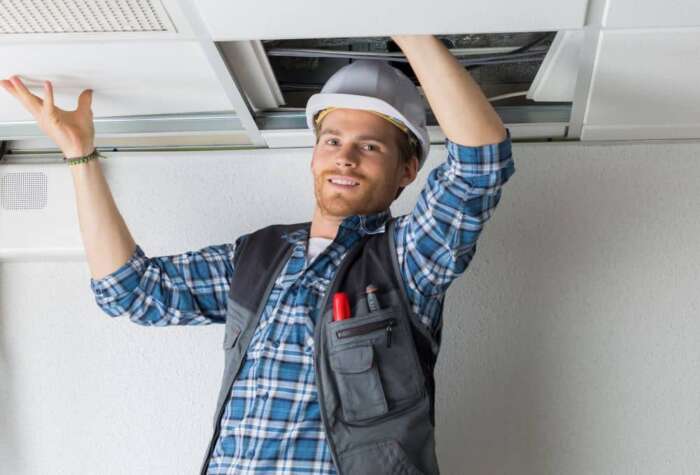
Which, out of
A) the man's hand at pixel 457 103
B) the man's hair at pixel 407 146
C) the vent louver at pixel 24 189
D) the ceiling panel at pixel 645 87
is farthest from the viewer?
the vent louver at pixel 24 189

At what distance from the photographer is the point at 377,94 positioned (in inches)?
69.9

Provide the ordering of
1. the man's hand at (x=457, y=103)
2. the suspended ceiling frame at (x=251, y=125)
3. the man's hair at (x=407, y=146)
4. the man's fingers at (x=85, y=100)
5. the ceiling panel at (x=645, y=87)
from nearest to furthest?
the man's hand at (x=457, y=103)
the ceiling panel at (x=645, y=87)
the man's hair at (x=407, y=146)
the man's fingers at (x=85, y=100)
the suspended ceiling frame at (x=251, y=125)

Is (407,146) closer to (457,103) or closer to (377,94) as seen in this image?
(377,94)

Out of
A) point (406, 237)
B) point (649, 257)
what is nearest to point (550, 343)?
point (649, 257)

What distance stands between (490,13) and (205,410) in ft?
3.90

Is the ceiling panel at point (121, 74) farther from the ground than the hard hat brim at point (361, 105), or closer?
farther from the ground

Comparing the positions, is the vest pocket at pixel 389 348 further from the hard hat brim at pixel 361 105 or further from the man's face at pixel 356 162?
the hard hat brim at pixel 361 105

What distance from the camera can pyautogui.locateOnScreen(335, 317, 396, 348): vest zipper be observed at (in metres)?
1.64

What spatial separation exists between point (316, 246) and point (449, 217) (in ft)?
1.10

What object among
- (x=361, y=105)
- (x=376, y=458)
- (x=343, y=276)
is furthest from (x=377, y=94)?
(x=376, y=458)

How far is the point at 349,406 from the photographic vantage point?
1628 millimetres

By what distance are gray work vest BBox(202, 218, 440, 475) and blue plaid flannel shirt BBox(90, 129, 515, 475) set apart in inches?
1.4

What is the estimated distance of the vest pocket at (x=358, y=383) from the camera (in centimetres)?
162

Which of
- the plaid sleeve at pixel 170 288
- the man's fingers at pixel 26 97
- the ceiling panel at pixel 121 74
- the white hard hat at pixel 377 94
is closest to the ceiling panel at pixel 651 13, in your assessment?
the white hard hat at pixel 377 94
